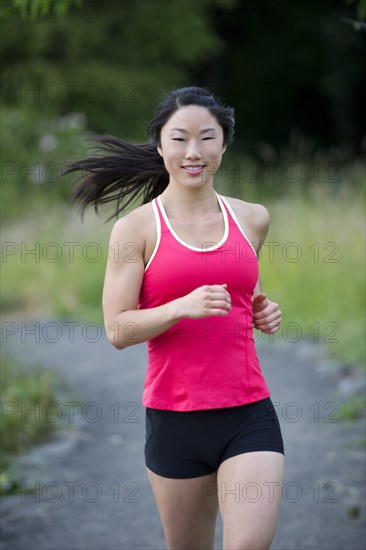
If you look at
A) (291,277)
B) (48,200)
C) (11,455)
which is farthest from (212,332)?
(48,200)

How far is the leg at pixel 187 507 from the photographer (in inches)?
120

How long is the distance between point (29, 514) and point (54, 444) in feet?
4.03

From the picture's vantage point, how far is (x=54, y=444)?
609 cm

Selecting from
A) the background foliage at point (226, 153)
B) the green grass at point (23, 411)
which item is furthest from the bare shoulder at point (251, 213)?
the green grass at point (23, 411)

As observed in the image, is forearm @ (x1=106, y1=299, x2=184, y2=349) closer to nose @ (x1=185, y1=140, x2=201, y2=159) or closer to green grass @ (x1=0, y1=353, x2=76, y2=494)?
nose @ (x1=185, y1=140, x2=201, y2=159)

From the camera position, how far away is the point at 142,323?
9.66 ft

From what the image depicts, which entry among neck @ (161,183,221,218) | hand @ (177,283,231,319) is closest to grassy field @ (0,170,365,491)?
neck @ (161,183,221,218)

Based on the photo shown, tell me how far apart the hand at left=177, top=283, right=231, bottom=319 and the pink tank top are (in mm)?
176

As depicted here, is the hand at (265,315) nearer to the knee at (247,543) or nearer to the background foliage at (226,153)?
the knee at (247,543)

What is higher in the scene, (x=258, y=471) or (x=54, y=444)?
(x=258, y=471)

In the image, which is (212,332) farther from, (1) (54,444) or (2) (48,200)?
(2) (48,200)

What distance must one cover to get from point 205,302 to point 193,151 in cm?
56

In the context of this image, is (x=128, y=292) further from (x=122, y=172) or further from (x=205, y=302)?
(x=122, y=172)

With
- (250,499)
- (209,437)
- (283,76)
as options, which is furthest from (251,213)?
(283,76)
